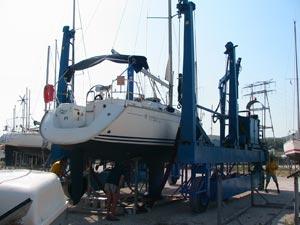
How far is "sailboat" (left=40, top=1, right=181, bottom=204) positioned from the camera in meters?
10.7

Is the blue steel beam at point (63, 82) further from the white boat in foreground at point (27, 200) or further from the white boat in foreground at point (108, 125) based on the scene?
the white boat in foreground at point (27, 200)

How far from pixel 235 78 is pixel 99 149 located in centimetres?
750

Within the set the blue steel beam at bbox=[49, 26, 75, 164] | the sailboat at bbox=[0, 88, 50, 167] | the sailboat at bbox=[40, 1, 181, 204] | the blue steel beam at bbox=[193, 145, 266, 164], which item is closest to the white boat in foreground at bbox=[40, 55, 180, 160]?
the sailboat at bbox=[40, 1, 181, 204]

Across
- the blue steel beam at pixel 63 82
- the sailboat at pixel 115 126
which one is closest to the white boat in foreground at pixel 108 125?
the sailboat at pixel 115 126

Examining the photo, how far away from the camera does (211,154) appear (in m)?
12.9

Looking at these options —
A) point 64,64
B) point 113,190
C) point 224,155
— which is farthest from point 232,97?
point 113,190

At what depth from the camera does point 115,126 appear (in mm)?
10648

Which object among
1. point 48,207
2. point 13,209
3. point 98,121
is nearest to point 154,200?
point 98,121

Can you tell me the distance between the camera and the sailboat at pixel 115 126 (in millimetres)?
10664

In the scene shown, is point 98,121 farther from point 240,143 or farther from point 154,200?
point 240,143

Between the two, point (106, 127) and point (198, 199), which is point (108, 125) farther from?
point (198, 199)

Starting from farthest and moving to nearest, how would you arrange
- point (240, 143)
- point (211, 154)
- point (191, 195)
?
point (240, 143) < point (211, 154) < point (191, 195)

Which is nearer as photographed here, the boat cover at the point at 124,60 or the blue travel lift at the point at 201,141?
the blue travel lift at the point at 201,141

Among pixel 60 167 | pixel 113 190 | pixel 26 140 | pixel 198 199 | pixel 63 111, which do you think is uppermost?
pixel 63 111
